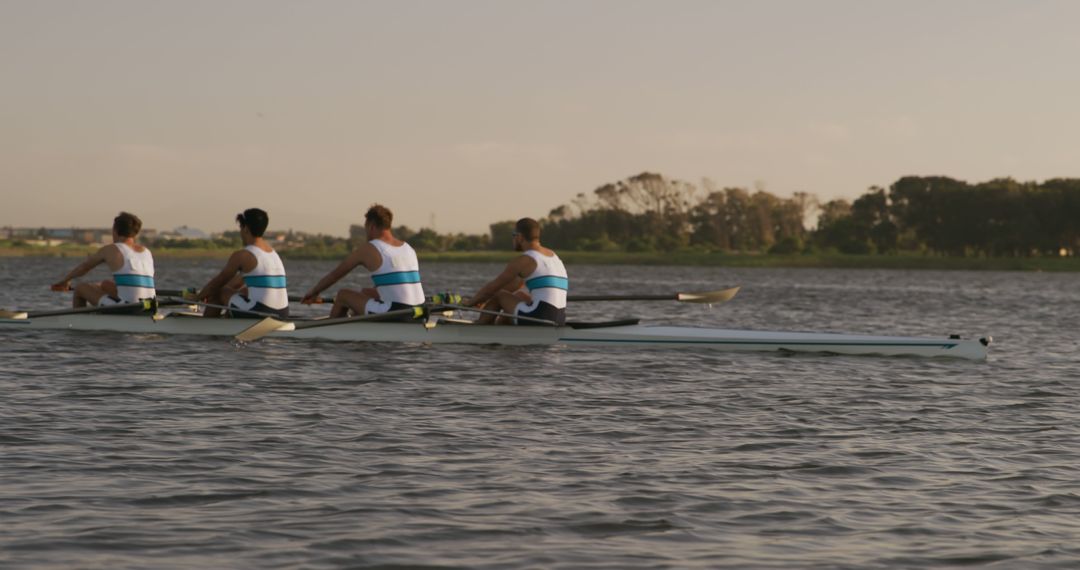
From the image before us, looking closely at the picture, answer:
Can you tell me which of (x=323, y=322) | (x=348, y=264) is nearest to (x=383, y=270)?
(x=348, y=264)

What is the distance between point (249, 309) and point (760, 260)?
114218 mm

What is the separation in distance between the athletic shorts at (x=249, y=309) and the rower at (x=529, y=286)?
107 inches

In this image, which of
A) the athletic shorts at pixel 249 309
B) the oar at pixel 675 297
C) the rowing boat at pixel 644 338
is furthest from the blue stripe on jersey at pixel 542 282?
the athletic shorts at pixel 249 309

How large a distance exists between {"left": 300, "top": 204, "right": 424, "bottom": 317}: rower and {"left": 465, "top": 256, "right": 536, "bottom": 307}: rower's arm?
0.81 meters

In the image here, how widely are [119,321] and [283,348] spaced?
9.01 ft

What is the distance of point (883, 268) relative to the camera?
400 feet

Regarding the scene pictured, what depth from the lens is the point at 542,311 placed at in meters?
17.8

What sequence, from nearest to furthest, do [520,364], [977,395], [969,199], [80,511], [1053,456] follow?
[80,511]
[1053,456]
[977,395]
[520,364]
[969,199]

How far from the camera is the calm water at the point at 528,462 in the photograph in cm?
715

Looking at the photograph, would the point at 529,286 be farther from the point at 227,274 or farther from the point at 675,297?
the point at 227,274

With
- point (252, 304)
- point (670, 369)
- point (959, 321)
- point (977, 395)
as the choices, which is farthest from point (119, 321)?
point (959, 321)

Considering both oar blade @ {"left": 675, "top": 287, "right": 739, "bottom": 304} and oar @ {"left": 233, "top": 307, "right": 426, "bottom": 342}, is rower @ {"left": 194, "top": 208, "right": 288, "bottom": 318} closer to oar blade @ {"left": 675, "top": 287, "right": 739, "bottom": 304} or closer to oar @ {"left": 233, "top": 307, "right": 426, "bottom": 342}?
oar @ {"left": 233, "top": 307, "right": 426, "bottom": 342}

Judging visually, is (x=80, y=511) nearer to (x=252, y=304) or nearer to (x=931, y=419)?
(x=931, y=419)

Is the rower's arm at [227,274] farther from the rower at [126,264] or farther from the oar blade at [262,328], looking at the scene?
the oar blade at [262,328]
